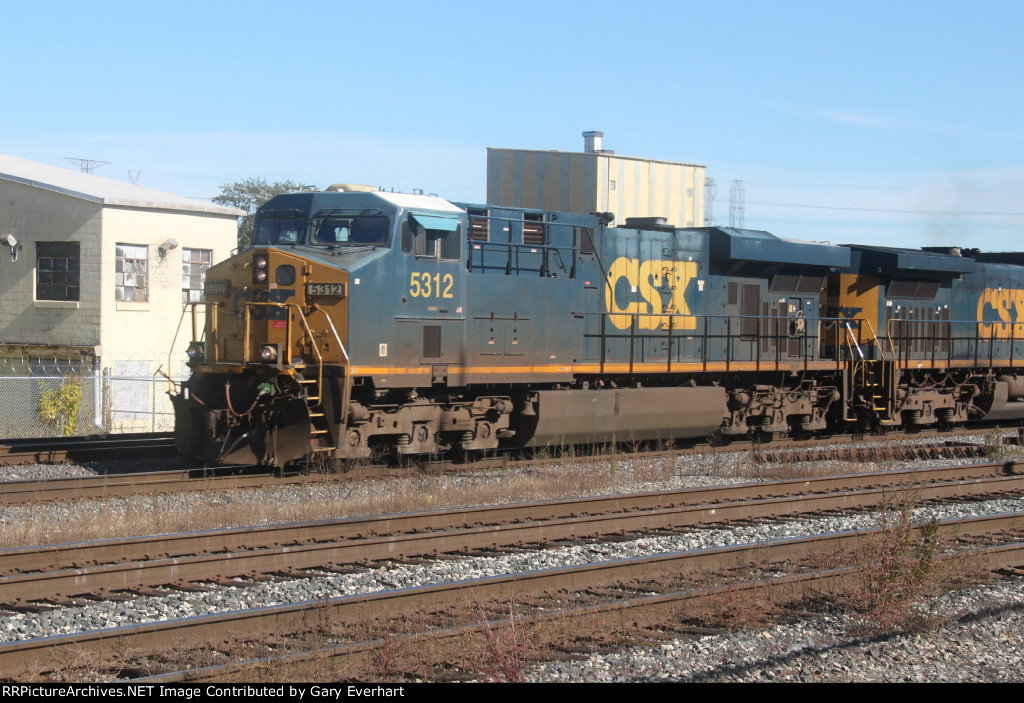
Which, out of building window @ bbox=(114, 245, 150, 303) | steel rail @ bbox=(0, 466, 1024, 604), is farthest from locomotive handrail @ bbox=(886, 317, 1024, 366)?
building window @ bbox=(114, 245, 150, 303)

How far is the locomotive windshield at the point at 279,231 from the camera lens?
503 inches

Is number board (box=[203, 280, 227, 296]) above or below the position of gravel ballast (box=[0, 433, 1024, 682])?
above

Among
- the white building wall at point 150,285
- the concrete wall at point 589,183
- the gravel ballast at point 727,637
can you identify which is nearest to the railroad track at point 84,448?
the gravel ballast at point 727,637

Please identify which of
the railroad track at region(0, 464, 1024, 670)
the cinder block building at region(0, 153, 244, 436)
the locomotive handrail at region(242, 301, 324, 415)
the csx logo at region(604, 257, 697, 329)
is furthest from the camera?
the cinder block building at region(0, 153, 244, 436)

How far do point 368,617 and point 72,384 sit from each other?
1592 centimetres

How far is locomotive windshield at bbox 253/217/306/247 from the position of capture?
41.9 feet

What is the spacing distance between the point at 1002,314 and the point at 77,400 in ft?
64.4

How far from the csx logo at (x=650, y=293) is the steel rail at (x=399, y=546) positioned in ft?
A: 15.6

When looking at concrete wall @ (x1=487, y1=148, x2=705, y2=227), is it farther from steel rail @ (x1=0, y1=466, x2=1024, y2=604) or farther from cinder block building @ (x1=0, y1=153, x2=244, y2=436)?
steel rail @ (x1=0, y1=466, x2=1024, y2=604)

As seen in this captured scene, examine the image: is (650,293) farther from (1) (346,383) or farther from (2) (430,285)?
(1) (346,383)

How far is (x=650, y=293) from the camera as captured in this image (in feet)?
52.1

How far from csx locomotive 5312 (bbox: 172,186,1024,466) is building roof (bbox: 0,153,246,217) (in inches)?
464

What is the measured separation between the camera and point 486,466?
1366 cm
